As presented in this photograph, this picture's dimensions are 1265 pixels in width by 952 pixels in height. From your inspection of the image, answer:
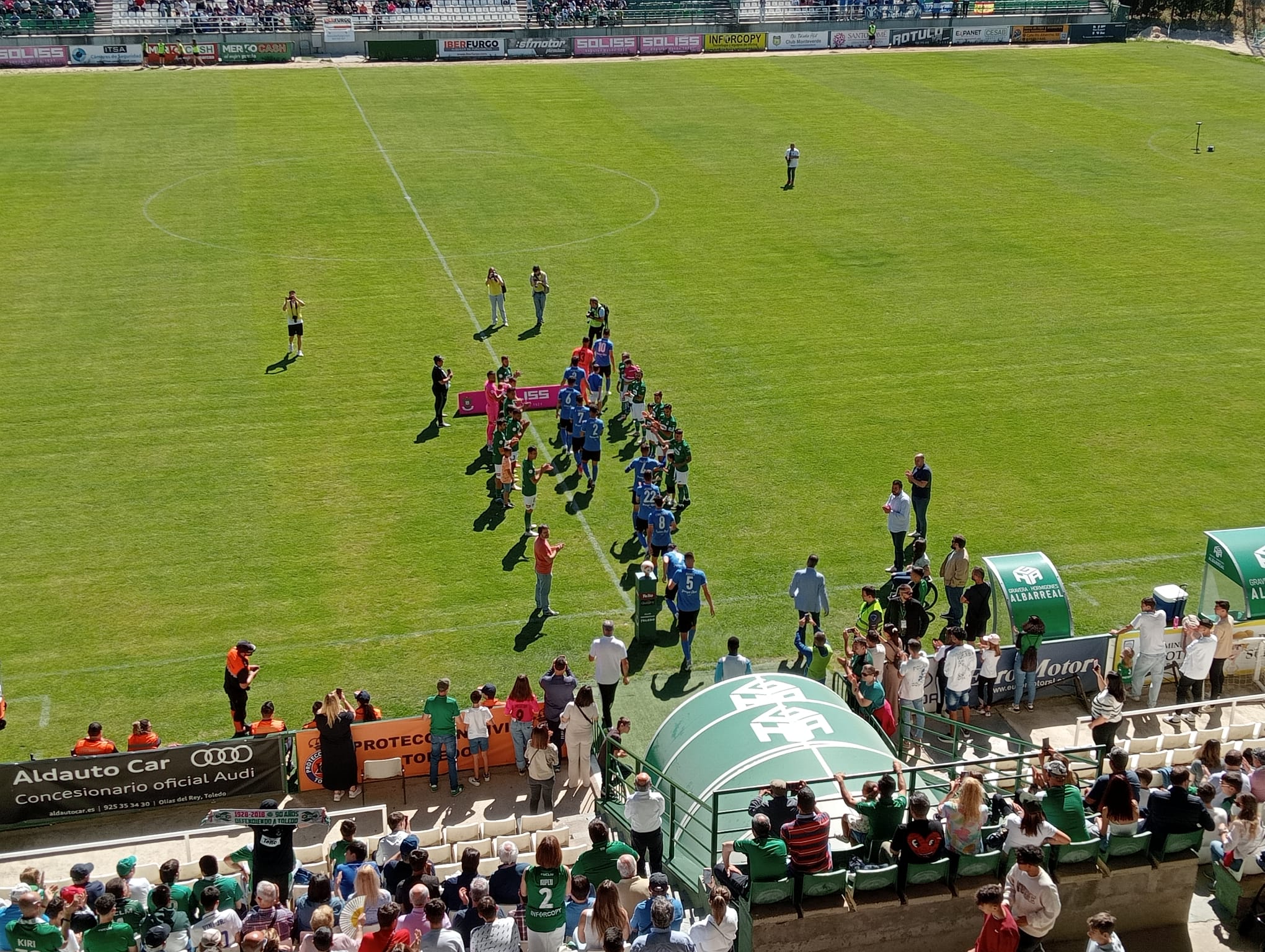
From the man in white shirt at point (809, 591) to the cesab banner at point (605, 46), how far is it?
51166mm

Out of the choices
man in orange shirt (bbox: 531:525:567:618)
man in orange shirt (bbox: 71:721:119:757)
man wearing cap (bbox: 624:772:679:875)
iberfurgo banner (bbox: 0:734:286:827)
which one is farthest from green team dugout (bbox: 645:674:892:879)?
man in orange shirt (bbox: 71:721:119:757)

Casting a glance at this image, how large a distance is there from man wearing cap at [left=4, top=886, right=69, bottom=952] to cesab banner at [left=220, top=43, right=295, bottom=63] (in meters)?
57.4

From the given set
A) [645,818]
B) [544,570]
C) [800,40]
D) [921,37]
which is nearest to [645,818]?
[645,818]

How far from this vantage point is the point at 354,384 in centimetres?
2839

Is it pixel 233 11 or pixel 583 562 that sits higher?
pixel 233 11

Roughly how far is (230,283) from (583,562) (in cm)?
1666

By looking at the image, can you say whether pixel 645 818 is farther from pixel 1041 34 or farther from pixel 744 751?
pixel 1041 34

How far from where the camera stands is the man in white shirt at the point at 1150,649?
1723 centimetres

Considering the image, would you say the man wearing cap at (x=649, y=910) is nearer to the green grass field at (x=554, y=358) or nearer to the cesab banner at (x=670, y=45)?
the green grass field at (x=554, y=358)

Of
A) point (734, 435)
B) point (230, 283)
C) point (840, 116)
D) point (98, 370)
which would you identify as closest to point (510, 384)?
point (734, 435)

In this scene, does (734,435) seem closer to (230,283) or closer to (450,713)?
(450,713)

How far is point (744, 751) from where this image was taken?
44.3 ft

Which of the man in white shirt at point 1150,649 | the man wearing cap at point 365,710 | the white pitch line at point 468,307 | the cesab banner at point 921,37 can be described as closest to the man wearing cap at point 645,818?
the man wearing cap at point 365,710

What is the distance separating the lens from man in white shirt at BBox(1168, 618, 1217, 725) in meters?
17.2
